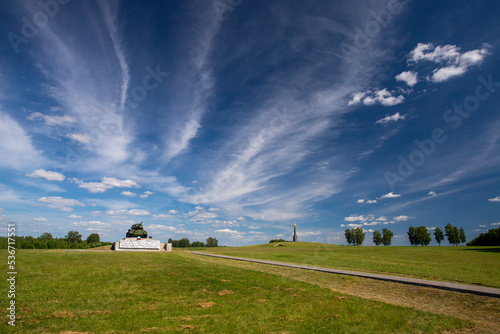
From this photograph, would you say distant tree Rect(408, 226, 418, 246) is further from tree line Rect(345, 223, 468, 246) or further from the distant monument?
the distant monument

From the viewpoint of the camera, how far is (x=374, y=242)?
12394cm

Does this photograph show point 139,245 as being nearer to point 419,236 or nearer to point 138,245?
point 138,245

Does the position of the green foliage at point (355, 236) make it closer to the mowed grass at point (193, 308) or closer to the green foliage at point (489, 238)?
the green foliage at point (489, 238)

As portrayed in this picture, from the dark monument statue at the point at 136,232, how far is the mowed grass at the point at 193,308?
29.9 metres

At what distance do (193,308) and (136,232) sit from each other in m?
39.6

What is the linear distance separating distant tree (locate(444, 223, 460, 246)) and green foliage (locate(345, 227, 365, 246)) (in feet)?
117

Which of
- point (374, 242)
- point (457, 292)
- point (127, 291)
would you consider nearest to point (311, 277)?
point (457, 292)

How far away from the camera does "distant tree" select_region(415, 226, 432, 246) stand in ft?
355

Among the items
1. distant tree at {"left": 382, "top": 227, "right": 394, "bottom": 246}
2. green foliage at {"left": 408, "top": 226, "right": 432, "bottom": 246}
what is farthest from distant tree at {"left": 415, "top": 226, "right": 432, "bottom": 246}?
distant tree at {"left": 382, "top": 227, "right": 394, "bottom": 246}

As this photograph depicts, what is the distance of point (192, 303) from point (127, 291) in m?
4.06

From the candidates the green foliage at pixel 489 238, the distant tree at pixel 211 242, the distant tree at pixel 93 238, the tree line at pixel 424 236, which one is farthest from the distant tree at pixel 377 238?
the distant tree at pixel 93 238

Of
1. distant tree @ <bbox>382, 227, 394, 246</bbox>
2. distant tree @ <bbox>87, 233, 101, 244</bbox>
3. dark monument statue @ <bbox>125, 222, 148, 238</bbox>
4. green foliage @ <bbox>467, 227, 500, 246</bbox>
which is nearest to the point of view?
dark monument statue @ <bbox>125, 222, 148, 238</bbox>

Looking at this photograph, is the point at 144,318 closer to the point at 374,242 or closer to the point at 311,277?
the point at 311,277

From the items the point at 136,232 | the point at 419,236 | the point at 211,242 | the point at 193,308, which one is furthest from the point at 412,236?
the point at 193,308
